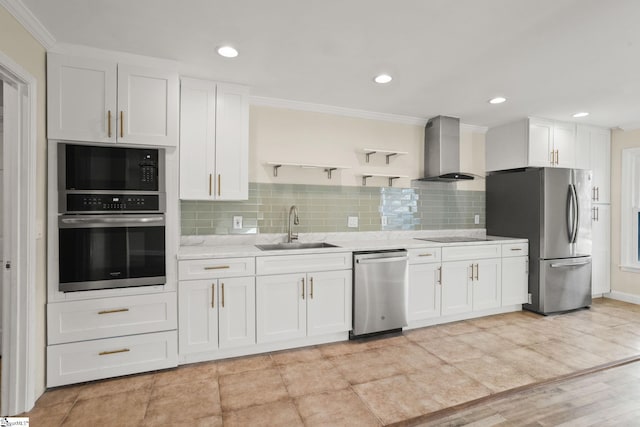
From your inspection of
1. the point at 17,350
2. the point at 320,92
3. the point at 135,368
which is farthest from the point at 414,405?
the point at 320,92

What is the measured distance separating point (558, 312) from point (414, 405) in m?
2.92

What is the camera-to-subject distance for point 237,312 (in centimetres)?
270

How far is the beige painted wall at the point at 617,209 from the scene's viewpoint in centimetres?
446

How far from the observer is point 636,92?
3.15m

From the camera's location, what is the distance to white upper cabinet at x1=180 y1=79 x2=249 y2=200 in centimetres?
282

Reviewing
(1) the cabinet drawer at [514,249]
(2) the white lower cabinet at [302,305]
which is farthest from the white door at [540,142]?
(2) the white lower cabinet at [302,305]

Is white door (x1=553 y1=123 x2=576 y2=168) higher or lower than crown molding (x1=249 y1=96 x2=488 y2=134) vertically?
lower

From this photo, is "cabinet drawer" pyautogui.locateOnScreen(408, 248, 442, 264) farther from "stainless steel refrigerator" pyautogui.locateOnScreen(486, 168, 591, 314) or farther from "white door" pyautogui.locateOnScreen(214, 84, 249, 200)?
"white door" pyautogui.locateOnScreen(214, 84, 249, 200)

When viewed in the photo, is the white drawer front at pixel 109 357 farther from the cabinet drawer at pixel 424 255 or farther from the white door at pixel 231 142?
the cabinet drawer at pixel 424 255

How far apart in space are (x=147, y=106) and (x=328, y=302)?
7.23 ft

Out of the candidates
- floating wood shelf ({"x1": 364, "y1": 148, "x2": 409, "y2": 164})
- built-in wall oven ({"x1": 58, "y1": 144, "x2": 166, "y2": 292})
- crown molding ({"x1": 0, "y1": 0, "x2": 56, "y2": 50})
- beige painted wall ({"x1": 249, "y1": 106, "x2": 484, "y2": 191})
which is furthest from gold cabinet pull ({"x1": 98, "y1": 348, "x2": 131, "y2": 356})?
floating wood shelf ({"x1": 364, "y1": 148, "x2": 409, "y2": 164})

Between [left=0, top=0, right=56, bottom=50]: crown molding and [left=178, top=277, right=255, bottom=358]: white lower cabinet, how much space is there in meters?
1.90

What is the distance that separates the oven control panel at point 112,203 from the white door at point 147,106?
42cm

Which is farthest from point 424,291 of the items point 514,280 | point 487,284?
point 514,280
